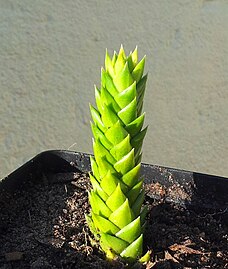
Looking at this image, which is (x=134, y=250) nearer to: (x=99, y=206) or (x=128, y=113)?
(x=99, y=206)

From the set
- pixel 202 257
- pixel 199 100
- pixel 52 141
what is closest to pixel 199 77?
pixel 199 100

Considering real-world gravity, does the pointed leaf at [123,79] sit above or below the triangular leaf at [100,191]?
above

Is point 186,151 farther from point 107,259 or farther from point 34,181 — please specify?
point 107,259

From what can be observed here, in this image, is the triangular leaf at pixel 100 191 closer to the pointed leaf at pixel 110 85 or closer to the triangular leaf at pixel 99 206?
the triangular leaf at pixel 99 206

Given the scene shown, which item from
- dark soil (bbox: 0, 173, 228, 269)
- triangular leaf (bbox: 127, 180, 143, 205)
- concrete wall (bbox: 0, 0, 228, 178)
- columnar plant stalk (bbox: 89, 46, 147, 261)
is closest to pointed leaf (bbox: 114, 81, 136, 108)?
columnar plant stalk (bbox: 89, 46, 147, 261)

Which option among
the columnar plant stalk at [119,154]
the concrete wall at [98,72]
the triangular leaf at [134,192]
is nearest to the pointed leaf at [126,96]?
the columnar plant stalk at [119,154]
